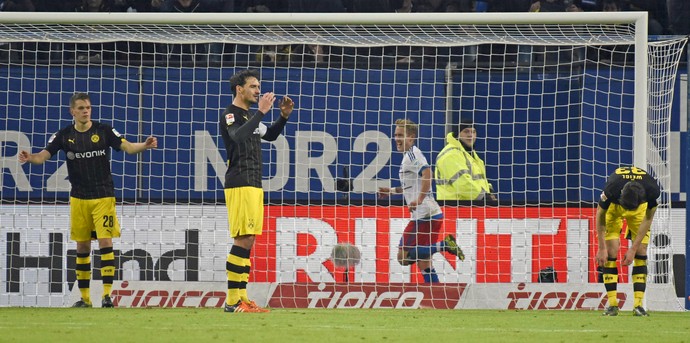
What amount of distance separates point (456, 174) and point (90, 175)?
373cm

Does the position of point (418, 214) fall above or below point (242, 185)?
below

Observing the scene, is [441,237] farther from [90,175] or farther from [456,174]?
[90,175]

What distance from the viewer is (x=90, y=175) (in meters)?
11.4

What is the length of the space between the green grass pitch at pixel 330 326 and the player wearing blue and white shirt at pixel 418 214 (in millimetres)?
1512

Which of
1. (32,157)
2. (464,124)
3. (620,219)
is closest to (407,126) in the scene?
(464,124)

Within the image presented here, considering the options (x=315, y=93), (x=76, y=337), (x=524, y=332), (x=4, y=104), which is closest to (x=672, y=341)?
(x=524, y=332)

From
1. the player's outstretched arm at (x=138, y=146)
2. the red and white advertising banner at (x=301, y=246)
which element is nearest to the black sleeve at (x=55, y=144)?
the player's outstretched arm at (x=138, y=146)

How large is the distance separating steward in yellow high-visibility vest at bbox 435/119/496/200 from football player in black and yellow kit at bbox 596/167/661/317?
229 cm

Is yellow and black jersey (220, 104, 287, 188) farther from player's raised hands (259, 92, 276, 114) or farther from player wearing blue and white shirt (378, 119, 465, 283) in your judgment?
player wearing blue and white shirt (378, 119, 465, 283)

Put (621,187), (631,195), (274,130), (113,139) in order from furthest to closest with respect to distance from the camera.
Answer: (113,139) < (274,130) < (621,187) < (631,195)

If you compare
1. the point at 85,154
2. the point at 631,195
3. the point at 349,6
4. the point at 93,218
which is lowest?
the point at 93,218

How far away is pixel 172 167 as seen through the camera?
43.7 ft

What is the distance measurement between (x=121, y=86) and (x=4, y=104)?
4.18 ft

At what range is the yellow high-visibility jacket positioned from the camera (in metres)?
12.9
